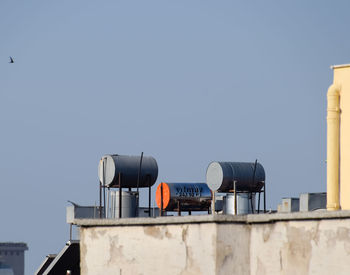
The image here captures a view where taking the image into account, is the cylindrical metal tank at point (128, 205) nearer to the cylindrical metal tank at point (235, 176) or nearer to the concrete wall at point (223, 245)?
the cylindrical metal tank at point (235, 176)

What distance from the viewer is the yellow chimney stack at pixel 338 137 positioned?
25.1 m

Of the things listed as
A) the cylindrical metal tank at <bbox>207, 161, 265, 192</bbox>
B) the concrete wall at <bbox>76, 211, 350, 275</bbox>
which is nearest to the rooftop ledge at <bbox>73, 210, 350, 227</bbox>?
the concrete wall at <bbox>76, 211, 350, 275</bbox>

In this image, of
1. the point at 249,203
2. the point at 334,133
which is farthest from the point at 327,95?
the point at 249,203

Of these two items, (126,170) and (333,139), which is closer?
(333,139)

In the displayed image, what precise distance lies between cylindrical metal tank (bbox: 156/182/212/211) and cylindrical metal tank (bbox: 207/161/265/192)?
6.89 metres

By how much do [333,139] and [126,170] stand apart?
10.8 meters

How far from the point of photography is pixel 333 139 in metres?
25.4

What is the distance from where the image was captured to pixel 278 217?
21.5 metres

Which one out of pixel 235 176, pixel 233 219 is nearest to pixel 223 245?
pixel 233 219

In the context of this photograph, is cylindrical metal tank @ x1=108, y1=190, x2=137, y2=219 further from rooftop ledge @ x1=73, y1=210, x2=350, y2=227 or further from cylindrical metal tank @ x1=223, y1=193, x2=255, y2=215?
rooftop ledge @ x1=73, y1=210, x2=350, y2=227

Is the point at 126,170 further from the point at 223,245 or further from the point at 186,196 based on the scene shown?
the point at 223,245

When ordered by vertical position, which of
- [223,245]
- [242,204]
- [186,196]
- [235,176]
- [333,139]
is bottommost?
[223,245]

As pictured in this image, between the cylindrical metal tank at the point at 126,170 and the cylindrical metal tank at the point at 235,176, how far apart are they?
368 cm

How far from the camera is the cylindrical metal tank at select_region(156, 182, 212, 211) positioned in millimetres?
46844
